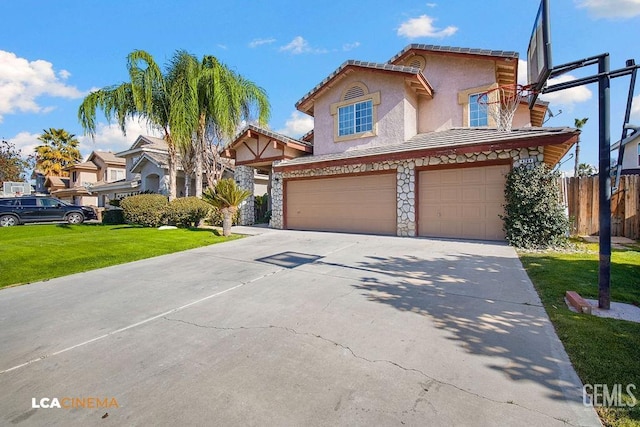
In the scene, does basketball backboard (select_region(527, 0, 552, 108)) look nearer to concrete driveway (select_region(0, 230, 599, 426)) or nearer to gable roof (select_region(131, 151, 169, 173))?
concrete driveway (select_region(0, 230, 599, 426))

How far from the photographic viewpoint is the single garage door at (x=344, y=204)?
40.2 feet

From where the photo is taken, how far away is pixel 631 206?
10.8m

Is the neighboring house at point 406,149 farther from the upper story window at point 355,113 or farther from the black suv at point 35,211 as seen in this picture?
the black suv at point 35,211

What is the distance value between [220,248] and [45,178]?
146ft

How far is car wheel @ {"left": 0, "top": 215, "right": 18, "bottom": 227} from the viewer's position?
1697cm

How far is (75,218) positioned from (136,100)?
372 inches

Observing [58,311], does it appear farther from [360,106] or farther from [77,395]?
[360,106]

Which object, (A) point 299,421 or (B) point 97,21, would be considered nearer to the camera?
(A) point 299,421

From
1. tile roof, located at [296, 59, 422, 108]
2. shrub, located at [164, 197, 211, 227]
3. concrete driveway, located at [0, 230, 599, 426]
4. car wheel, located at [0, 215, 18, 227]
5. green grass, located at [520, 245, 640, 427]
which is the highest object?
tile roof, located at [296, 59, 422, 108]

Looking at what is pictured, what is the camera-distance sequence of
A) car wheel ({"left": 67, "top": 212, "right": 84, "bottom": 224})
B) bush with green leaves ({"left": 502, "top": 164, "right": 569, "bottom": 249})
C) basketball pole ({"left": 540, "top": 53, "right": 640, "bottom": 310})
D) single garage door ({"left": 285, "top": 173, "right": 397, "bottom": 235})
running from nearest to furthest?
basketball pole ({"left": 540, "top": 53, "right": 640, "bottom": 310}) → bush with green leaves ({"left": 502, "top": 164, "right": 569, "bottom": 249}) → single garage door ({"left": 285, "top": 173, "right": 397, "bottom": 235}) → car wheel ({"left": 67, "top": 212, "right": 84, "bottom": 224})

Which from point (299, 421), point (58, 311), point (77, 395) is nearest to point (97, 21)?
point (58, 311)

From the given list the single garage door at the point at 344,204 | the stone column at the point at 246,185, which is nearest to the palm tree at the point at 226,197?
the single garage door at the point at 344,204

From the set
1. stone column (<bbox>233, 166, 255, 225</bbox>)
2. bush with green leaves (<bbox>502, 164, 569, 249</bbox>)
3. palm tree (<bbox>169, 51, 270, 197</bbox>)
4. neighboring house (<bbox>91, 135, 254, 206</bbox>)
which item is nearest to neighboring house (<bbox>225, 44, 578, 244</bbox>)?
bush with green leaves (<bbox>502, 164, 569, 249</bbox>)

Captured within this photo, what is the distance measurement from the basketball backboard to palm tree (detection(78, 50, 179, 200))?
16.3 metres
